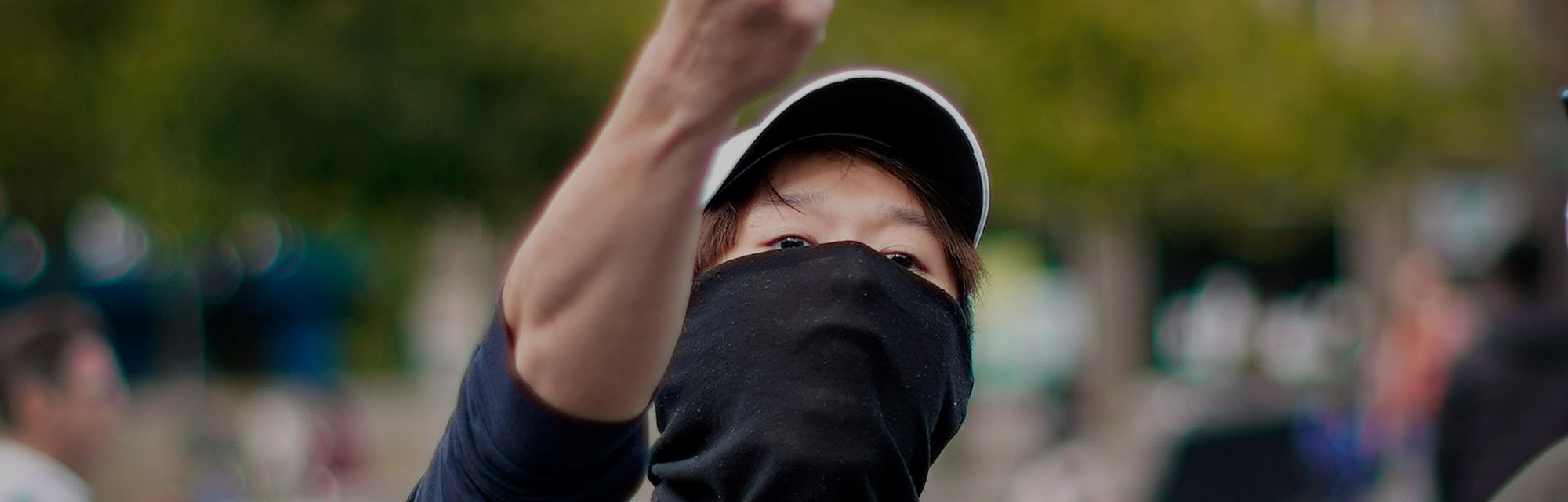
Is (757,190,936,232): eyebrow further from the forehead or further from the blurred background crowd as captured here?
the blurred background crowd

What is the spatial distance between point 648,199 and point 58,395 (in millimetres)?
3903

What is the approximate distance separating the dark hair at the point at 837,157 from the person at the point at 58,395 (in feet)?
10.3

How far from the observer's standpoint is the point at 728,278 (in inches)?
62.5

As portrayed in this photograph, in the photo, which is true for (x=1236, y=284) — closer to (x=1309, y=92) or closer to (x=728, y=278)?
(x=1309, y=92)

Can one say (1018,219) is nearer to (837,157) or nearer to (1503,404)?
(1503,404)

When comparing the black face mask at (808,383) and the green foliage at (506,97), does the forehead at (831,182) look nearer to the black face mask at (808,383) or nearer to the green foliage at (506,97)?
the black face mask at (808,383)

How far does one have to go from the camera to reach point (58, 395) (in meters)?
4.58

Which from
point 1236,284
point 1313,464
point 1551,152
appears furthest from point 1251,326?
point 1313,464

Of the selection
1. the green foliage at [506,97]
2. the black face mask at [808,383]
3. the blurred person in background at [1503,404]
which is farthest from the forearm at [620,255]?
A: the green foliage at [506,97]

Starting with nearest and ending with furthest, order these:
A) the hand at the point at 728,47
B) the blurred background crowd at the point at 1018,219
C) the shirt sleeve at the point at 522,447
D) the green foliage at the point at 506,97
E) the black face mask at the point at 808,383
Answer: the hand at the point at 728,47, the shirt sleeve at the point at 522,447, the black face mask at the point at 808,383, the blurred background crowd at the point at 1018,219, the green foliage at the point at 506,97

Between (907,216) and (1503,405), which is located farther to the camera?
(1503,405)

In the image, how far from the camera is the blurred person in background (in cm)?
457

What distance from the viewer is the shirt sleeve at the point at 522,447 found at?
4.00 ft

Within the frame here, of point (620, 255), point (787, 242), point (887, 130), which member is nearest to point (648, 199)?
point (620, 255)
